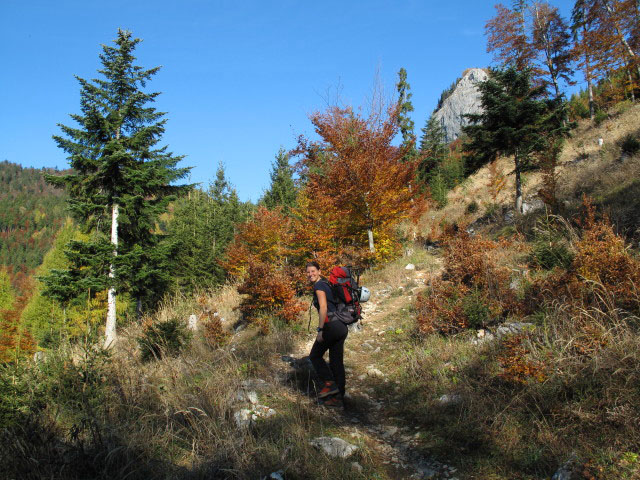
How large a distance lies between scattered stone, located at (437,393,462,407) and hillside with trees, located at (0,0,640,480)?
0.04 meters

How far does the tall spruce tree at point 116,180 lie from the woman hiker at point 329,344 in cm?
1183

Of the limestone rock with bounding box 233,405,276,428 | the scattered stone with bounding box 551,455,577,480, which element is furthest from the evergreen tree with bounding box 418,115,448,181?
the scattered stone with bounding box 551,455,577,480

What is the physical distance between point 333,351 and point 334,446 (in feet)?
4.55

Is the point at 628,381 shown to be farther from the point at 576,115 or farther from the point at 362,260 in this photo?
the point at 576,115

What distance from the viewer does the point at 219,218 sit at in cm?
2842

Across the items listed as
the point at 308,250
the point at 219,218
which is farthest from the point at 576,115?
the point at 219,218

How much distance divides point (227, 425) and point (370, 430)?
63.9 inches

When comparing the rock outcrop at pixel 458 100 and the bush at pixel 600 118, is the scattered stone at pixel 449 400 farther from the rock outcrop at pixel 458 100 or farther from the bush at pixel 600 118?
the rock outcrop at pixel 458 100

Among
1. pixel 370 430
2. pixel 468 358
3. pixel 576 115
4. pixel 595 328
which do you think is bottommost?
pixel 370 430

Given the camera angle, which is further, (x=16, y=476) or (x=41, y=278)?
(x=41, y=278)

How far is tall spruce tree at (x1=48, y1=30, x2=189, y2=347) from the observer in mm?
13664

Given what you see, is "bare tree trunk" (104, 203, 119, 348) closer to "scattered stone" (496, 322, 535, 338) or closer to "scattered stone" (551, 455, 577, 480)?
"scattered stone" (496, 322, 535, 338)

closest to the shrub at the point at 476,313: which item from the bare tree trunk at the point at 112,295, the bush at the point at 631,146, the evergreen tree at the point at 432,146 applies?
the bush at the point at 631,146

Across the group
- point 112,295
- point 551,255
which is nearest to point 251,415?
point 551,255
